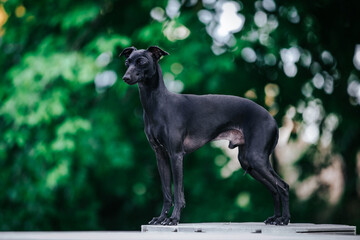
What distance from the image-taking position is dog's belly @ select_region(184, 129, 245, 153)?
5012mm

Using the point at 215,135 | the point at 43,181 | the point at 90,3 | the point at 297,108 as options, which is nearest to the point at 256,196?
the point at 297,108

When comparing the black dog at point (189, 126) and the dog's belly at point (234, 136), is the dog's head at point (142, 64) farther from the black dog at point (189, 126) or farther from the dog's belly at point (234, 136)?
the dog's belly at point (234, 136)

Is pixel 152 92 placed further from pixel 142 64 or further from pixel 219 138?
pixel 219 138

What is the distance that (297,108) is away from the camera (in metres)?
9.89

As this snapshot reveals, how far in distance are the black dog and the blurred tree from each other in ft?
Answer: 13.1

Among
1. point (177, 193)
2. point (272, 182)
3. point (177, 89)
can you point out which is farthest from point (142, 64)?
point (177, 89)

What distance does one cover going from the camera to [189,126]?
5.00m

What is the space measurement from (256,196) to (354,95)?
273 cm

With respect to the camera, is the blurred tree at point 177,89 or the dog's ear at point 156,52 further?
the blurred tree at point 177,89

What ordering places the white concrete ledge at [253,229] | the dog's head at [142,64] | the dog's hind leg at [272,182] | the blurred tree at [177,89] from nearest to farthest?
1. the white concrete ledge at [253,229]
2. the dog's head at [142,64]
3. the dog's hind leg at [272,182]
4. the blurred tree at [177,89]

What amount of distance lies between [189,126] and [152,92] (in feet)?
1.47

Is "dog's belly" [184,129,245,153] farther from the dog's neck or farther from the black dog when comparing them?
the dog's neck

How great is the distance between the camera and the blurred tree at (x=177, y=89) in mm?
9305

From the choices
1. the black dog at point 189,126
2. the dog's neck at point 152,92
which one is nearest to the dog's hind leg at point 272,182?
the black dog at point 189,126
